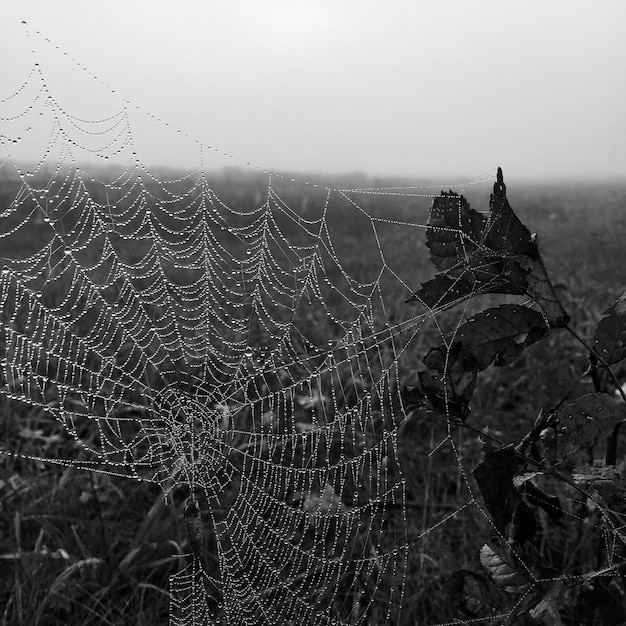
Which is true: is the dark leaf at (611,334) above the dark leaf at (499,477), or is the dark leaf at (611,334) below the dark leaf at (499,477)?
above

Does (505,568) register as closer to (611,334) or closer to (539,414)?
(539,414)

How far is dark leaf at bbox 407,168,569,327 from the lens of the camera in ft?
4.88

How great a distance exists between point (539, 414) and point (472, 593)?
0.50m

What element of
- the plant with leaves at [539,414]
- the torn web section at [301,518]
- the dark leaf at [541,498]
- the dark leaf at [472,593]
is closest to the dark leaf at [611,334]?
the plant with leaves at [539,414]

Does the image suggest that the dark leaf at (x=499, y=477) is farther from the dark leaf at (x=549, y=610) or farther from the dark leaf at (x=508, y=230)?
the dark leaf at (x=508, y=230)

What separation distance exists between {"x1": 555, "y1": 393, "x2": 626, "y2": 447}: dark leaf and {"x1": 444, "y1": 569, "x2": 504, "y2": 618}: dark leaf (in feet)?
1.65

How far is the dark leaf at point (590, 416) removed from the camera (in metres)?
1.42

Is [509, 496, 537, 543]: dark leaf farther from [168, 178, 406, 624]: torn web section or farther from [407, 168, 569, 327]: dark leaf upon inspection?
[168, 178, 406, 624]: torn web section

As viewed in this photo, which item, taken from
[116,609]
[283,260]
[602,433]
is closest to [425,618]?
[116,609]

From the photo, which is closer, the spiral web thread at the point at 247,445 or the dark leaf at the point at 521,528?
the dark leaf at the point at 521,528

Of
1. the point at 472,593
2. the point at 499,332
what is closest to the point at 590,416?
the point at 499,332

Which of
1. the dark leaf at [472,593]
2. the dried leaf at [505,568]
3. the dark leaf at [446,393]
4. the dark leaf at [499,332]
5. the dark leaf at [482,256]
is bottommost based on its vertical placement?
the dark leaf at [472,593]

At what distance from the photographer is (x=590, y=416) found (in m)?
1.43

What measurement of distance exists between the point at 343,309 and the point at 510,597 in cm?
387
